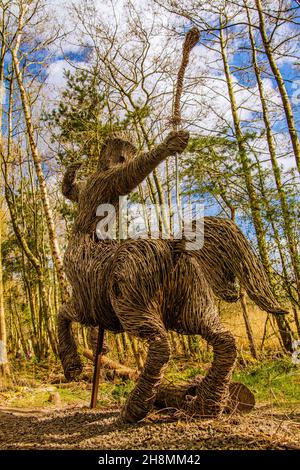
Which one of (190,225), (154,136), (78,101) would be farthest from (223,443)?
(78,101)

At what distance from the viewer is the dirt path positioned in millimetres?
2141

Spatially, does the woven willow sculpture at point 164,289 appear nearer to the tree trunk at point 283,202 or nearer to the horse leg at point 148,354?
the horse leg at point 148,354

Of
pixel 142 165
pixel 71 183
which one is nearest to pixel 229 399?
pixel 142 165

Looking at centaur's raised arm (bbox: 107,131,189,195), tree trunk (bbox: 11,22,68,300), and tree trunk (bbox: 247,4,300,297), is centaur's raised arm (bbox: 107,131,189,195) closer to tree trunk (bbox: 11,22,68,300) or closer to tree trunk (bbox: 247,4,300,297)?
tree trunk (bbox: 247,4,300,297)

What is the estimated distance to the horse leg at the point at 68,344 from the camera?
3.12m

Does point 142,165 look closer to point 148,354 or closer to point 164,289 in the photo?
point 164,289

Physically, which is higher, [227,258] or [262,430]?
[227,258]

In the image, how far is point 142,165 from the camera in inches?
113

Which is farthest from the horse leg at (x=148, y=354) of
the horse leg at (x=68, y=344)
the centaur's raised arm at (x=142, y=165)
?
the centaur's raised arm at (x=142, y=165)

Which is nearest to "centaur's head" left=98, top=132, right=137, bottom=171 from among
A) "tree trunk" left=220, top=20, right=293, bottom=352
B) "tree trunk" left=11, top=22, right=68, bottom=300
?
"tree trunk" left=220, top=20, right=293, bottom=352

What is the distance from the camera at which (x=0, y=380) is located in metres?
6.77

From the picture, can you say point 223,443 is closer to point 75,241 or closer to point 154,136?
point 75,241

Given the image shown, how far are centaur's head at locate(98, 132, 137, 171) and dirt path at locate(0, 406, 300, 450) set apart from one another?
1780 millimetres
